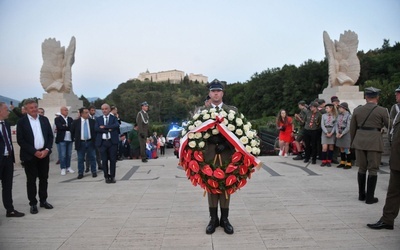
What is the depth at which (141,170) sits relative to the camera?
372 inches

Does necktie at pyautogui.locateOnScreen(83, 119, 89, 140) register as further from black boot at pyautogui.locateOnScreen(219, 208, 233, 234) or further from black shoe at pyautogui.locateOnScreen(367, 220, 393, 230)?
black shoe at pyautogui.locateOnScreen(367, 220, 393, 230)

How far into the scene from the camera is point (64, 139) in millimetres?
9078

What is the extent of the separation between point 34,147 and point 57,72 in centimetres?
858

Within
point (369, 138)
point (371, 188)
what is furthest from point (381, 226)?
point (369, 138)

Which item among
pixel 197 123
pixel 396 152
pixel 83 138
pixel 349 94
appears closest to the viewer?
pixel 197 123

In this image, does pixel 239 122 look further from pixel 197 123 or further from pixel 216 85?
pixel 216 85

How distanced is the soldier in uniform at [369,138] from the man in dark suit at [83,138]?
21.0 feet

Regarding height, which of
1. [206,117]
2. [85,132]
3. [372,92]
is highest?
[372,92]

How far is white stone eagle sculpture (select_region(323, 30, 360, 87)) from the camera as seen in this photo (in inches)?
539

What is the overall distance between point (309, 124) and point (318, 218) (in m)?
5.25

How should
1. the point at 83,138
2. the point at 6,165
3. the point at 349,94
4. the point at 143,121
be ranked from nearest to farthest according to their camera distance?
1. the point at 6,165
2. the point at 83,138
3. the point at 143,121
4. the point at 349,94

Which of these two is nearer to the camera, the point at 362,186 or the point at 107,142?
the point at 362,186

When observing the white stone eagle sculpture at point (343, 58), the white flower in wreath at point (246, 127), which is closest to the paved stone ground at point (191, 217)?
the white flower in wreath at point (246, 127)

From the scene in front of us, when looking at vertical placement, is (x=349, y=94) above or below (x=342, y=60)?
below
